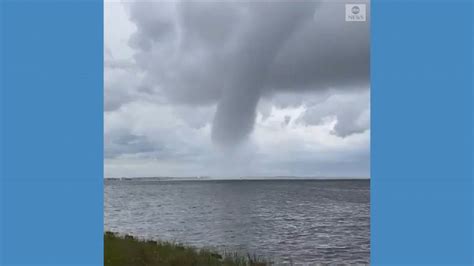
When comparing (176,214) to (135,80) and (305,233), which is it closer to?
(305,233)

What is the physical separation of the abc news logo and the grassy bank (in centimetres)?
552

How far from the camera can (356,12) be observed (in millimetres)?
7973

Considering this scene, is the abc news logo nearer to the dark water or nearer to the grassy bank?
the dark water

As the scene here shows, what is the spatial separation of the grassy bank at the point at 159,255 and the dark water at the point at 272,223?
0.29 metres

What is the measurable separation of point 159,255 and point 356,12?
19.4 ft

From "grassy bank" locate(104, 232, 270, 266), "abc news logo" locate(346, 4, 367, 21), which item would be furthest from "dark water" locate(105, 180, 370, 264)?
"abc news logo" locate(346, 4, 367, 21)

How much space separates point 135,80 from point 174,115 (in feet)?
3.16

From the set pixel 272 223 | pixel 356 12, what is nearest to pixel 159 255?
pixel 272 223

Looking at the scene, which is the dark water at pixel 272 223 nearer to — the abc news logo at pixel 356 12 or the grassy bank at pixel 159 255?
the grassy bank at pixel 159 255

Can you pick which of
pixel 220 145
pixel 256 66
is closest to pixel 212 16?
pixel 256 66

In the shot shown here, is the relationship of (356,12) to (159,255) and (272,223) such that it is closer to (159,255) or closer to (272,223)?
(272,223)

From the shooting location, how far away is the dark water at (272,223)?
8531mm

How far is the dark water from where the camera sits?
28.0 feet

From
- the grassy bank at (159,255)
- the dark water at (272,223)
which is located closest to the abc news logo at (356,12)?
the dark water at (272,223)
